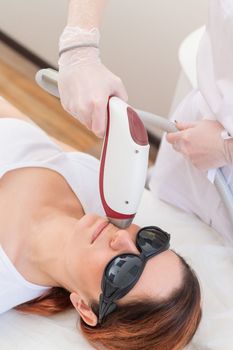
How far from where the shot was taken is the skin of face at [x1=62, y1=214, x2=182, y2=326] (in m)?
1.15

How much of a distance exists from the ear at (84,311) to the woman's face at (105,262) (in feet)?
0.04

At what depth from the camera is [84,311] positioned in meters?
1.21

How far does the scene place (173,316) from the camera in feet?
3.82

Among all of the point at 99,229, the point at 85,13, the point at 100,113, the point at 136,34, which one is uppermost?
the point at 85,13

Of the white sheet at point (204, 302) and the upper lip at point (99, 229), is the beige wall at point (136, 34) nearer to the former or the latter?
the white sheet at point (204, 302)

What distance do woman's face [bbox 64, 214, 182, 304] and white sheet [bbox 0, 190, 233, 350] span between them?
0.14 meters

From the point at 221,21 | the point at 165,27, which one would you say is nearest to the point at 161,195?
the point at 221,21

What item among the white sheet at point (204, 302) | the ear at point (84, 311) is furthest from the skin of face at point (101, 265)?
the white sheet at point (204, 302)

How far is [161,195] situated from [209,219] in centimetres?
16

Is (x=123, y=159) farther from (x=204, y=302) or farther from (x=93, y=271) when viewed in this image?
(x=204, y=302)

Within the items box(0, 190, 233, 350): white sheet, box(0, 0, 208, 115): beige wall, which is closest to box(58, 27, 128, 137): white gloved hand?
box(0, 190, 233, 350): white sheet

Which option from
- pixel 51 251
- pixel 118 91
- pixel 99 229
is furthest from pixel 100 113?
pixel 51 251

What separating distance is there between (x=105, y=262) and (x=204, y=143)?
37cm

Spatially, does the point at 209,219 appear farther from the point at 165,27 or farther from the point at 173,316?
the point at 165,27
